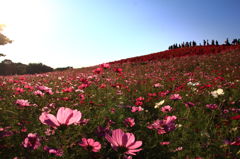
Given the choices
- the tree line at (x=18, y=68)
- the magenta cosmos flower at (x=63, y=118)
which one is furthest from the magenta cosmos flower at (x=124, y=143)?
the tree line at (x=18, y=68)

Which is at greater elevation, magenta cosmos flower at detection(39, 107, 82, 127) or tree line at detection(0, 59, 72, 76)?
tree line at detection(0, 59, 72, 76)

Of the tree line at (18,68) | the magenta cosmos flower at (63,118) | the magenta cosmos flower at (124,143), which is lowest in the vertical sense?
the magenta cosmos flower at (124,143)

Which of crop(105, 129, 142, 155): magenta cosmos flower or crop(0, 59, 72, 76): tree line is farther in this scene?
crop(0, 59, 72, 76): tree line

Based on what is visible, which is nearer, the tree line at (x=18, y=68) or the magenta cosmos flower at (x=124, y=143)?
the magenta cosmos flower at (x=124, y=143)

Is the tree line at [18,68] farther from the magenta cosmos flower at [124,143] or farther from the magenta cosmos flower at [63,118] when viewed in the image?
the magenta cosmos flower at [124,143]

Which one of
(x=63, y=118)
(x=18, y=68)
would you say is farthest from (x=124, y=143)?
(x=18, y=68)

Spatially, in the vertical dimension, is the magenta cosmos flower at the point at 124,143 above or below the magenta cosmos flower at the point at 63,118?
below

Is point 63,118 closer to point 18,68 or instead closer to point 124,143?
point 124,143

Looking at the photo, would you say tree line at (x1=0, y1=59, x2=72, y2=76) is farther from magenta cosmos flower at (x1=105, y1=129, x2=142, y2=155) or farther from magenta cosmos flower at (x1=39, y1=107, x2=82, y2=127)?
magenta cosmos flower at (x1=105, y1=129, x2=142, y2=155)

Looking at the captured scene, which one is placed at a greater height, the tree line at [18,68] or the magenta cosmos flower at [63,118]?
the tree line at [18,68]

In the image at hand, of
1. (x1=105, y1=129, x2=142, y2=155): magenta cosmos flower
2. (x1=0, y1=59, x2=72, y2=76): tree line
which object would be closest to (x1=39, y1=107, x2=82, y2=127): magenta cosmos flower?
(x1=105, y1=129, x2=142, y2=155): magenta cosmos flower

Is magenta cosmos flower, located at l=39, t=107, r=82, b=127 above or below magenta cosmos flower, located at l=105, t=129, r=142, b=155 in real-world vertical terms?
above

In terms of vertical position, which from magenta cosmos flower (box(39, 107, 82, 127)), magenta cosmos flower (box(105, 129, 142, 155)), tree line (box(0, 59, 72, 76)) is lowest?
magenta cosmos flower (box(105, 129, 142, 155))

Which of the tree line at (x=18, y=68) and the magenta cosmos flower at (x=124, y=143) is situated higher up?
the tree line at (x=18, y=68)
